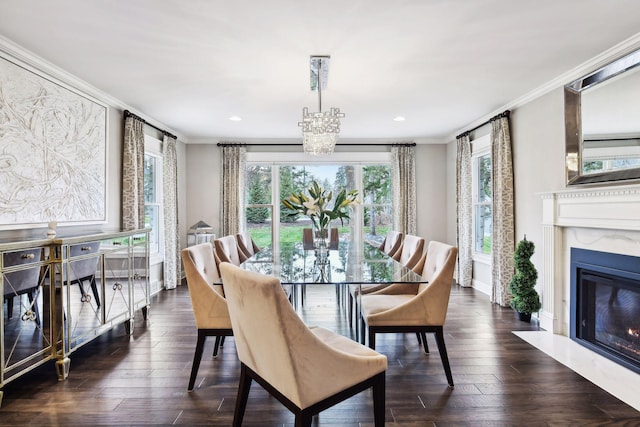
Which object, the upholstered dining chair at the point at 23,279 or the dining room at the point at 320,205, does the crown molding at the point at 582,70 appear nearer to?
the dining room at the point at 320,205

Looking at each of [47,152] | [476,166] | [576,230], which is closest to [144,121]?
[47,152]

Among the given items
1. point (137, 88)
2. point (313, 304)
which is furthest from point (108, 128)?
point (313, 304)

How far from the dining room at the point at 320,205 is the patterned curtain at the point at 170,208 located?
51cm

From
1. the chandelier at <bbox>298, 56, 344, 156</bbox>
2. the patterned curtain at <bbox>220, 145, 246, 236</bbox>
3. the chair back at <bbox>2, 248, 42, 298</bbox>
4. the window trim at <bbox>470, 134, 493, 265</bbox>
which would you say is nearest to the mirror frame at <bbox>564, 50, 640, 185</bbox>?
the window trim at <bbox>470, 134, 493, 265</bbox>

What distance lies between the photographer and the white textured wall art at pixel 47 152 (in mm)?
2693

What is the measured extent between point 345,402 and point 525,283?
2.49 metres

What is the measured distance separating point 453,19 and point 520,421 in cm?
247

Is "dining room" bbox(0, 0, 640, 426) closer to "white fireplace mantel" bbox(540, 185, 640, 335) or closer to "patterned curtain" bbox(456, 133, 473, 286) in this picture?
"white fireplace mantel" bbox(540, 185, 640, 335)

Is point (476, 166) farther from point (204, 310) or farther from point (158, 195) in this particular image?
point (158, 195)

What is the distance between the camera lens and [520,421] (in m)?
2.00

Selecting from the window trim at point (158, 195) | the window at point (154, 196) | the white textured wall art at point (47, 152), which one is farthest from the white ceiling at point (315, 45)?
the window at point (154, 196)

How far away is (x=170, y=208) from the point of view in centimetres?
545

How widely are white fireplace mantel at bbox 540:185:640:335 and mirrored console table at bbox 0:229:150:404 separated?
4.08 metres

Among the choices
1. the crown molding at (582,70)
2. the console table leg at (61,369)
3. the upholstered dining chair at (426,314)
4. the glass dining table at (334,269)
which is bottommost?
the console table leg at (61,369)
